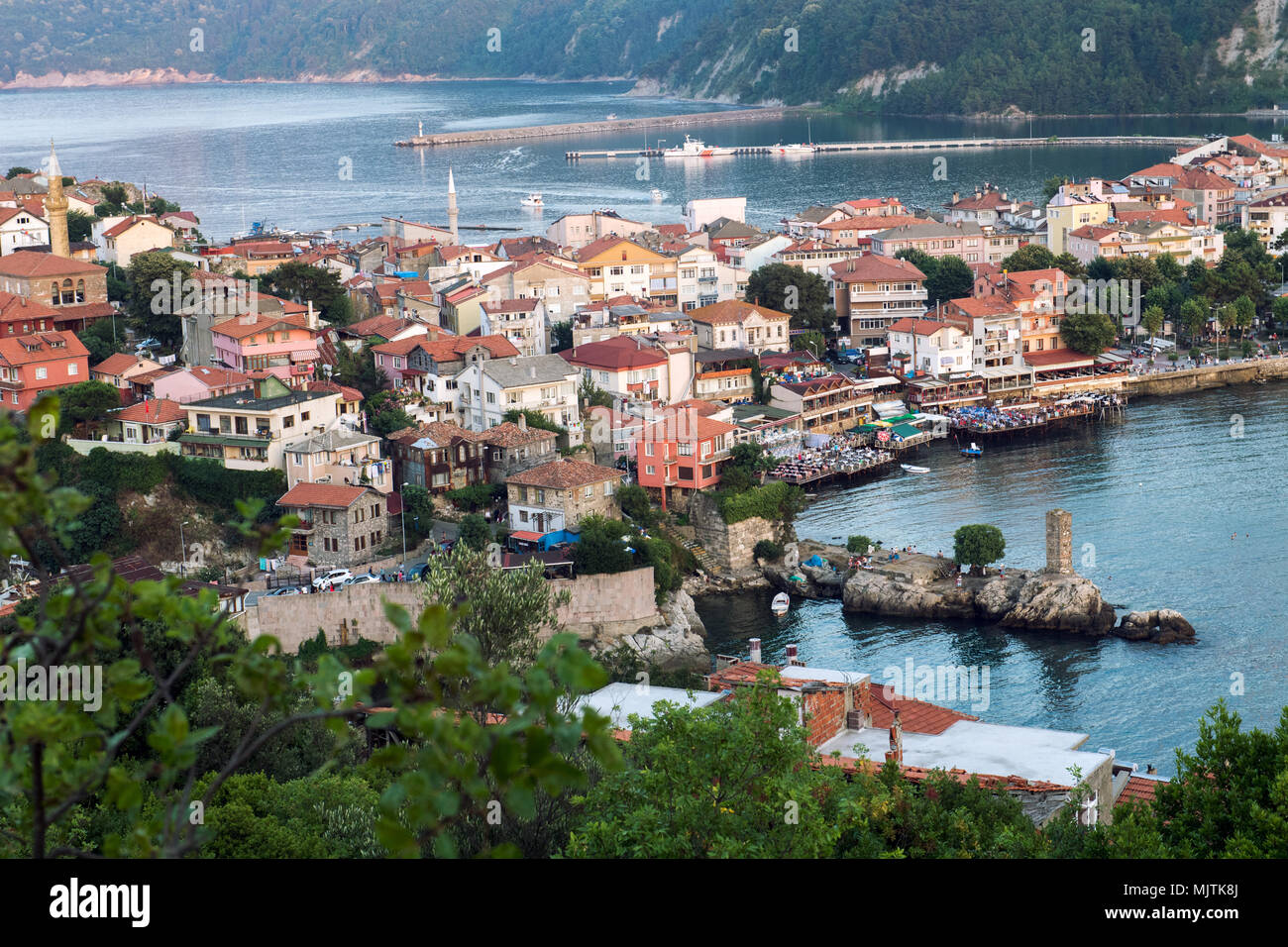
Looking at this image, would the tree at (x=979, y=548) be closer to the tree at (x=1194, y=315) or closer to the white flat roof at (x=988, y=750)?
the white flat roof at (x=988, y=750)

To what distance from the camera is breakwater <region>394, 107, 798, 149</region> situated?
95.3m

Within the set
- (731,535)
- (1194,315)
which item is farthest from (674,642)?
(1194,315)

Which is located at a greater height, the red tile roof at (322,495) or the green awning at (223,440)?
the green awning at (223,440)

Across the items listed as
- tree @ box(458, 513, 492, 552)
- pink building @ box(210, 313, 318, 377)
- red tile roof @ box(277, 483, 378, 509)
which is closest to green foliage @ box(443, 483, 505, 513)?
tree @ box(458, 513, 492, 552)

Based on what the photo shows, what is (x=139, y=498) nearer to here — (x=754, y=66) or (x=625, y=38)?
(x=754, y=66)

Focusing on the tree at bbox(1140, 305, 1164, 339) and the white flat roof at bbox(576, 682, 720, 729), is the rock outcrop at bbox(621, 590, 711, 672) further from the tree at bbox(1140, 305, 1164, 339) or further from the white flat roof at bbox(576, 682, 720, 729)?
the tree at bbox(1140, 305, 1164, 339)

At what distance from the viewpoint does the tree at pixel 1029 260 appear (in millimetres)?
39188

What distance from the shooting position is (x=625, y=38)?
5733 inches

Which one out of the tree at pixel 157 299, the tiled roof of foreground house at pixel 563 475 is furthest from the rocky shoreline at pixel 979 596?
the tree at pixel 157 299

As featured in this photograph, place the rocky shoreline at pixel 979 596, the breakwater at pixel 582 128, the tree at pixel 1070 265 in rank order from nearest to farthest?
the rocky shoreline at pixel 979 596 → the tree at pixel 1070 265 → the breakwater at pixel 582 128

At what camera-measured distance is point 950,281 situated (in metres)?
37.4

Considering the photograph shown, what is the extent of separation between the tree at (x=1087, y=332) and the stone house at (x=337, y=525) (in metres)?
18.7
